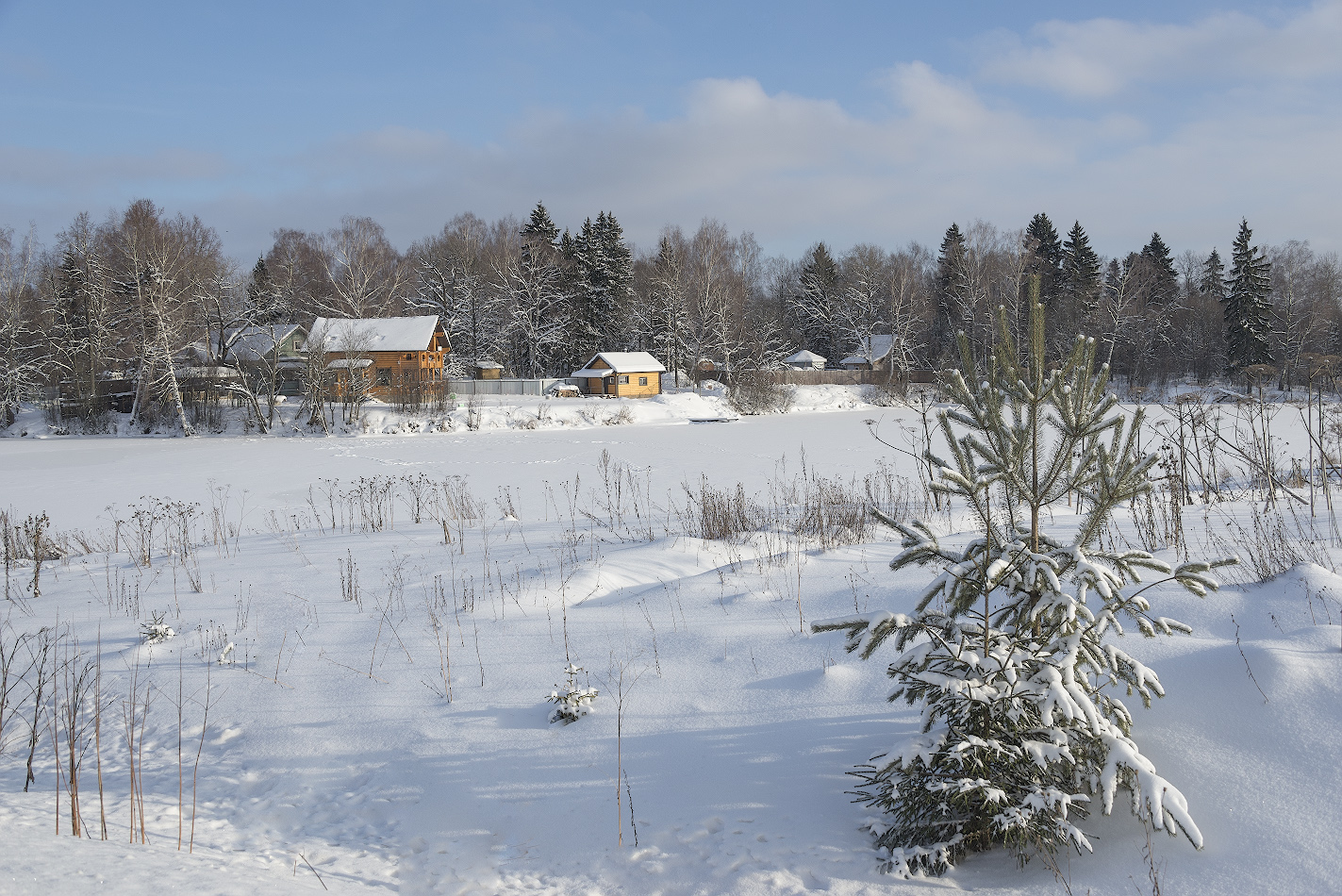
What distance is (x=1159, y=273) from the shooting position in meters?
50.5

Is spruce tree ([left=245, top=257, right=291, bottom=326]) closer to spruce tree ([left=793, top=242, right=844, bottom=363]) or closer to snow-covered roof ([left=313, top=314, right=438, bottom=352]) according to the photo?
snow-covered roof ([left=313, top=314, right=438, bottom=352])

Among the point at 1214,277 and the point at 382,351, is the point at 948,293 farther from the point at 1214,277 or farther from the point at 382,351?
the point at 382,351

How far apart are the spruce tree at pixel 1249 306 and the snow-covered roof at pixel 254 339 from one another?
48.1 meters

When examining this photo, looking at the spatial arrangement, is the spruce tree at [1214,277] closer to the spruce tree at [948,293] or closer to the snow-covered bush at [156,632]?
the spruce tree at [948,293]

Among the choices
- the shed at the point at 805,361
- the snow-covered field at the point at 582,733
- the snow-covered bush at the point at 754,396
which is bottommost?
the snow-covered field at the point at 582,733

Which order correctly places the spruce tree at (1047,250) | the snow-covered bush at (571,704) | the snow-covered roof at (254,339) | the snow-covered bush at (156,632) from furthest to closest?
the spruce tree at (1047,250) < the snow-covered roof at (254,339) < the snow-covered bush at (156,632) < the snow-covered bush at (571,704)

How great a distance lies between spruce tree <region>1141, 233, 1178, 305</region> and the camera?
48.6 m

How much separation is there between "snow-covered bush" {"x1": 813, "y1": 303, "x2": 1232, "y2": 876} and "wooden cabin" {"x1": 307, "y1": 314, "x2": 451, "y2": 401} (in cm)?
3204

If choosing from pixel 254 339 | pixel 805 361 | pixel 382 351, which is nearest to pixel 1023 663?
pixel 382 351

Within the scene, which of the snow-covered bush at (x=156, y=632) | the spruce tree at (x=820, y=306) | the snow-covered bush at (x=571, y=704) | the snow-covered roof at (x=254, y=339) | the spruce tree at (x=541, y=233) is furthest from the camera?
the spruce tree at (x=820, y=306)

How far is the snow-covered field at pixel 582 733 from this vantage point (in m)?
2.62

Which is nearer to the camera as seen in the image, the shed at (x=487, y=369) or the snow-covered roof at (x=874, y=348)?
the shed at (x=487, y=369)

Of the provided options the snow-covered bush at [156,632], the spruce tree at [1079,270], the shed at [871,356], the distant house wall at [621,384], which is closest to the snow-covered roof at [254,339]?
the distant house wall at [621,384]

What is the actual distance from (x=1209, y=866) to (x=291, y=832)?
3.42 meters
